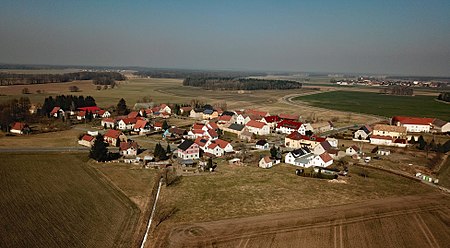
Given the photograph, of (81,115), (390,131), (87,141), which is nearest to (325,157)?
(390,131)

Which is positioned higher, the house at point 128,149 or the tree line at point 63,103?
the tree line at point 63,103

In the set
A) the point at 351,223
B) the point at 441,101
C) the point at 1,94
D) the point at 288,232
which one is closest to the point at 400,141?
the point at 351,223

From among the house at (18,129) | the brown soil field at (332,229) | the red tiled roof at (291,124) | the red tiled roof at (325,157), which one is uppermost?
the red tiled roof at (291,124)

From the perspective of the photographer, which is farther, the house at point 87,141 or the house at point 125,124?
the house at point 125,124

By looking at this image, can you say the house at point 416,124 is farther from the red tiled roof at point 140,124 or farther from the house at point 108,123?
the house at point 108,123

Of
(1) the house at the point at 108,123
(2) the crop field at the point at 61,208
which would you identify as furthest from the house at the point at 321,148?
(1) the house at the point at 108,123

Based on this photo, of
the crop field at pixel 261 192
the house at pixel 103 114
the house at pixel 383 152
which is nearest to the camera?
the crop field at pixel 261 192

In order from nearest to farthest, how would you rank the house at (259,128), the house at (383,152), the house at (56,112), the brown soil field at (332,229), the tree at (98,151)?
the brown soil field at (332,229), the tree at (98,151), the house at (383,152), the house at (259,128), the house at (56,112)

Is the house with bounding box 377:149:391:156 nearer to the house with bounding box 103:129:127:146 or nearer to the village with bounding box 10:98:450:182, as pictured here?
the village with bounding box 10:98:450:182
